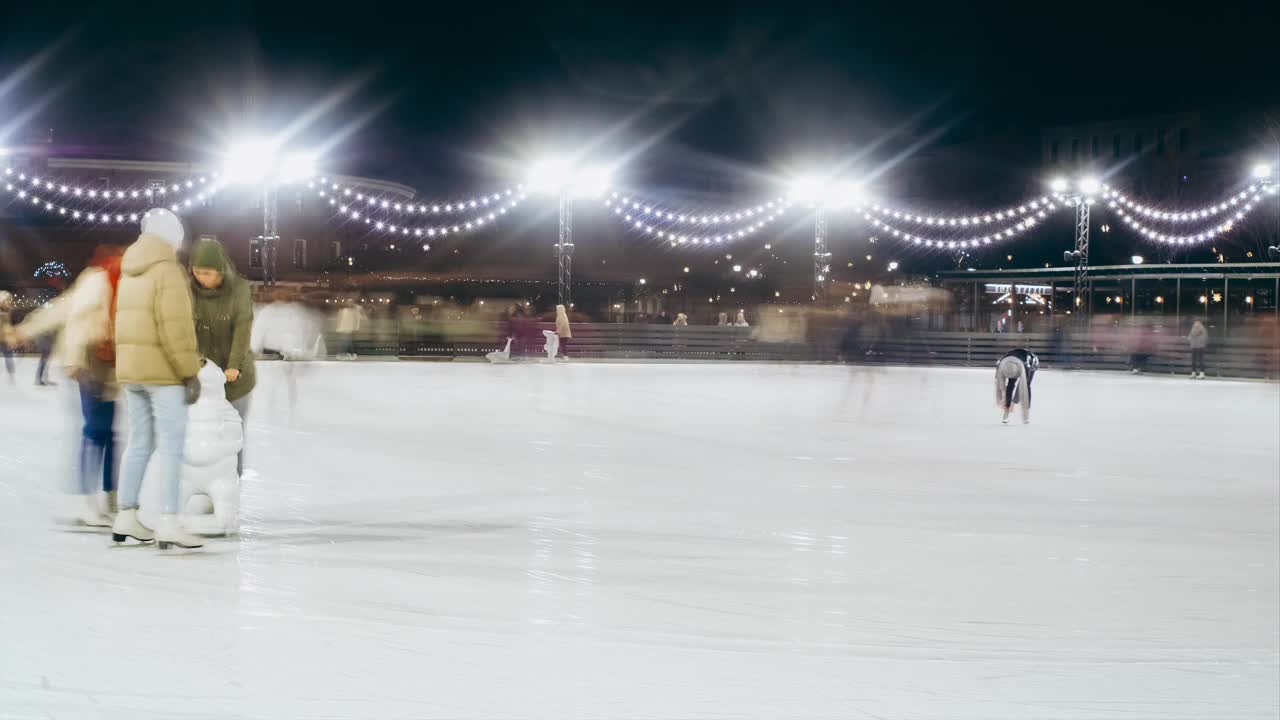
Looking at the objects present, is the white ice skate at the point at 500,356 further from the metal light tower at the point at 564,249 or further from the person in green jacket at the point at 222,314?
the person in green jacket at the point at 222,314

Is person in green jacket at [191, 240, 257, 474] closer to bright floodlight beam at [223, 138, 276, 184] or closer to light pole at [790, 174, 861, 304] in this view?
bright floodlight beam at [223, 138, 276, 184]

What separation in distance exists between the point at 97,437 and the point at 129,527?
0.66m

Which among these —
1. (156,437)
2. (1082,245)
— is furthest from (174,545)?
(1082,245)

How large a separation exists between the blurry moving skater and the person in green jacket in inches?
399

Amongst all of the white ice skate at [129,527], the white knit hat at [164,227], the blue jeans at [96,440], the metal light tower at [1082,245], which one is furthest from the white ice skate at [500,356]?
the white knit hat at [164,227]

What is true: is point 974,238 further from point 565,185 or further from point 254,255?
point 254,255

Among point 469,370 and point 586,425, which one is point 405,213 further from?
point 586,425

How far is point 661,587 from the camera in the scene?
201 inches

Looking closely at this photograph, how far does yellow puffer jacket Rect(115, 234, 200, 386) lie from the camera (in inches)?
193

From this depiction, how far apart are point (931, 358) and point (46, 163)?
33250 millimetres

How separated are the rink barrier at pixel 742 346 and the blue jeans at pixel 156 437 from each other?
2429 cm

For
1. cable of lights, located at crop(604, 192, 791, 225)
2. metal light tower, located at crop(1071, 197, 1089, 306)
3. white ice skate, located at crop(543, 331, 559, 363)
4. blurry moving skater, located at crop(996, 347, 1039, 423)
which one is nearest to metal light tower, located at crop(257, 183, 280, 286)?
white ice skate, located at crop(543, 331, 559, 363)

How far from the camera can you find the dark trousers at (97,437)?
5.71 m

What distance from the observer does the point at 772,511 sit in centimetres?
727
